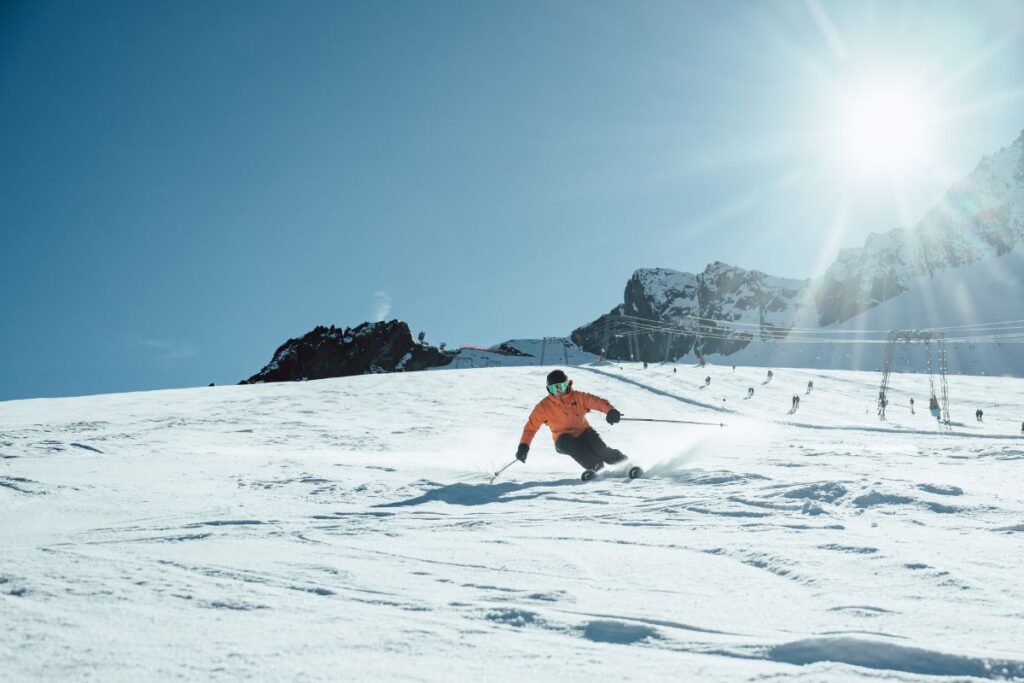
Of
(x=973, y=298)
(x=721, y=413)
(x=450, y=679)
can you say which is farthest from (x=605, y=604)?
(x=973, y=298)

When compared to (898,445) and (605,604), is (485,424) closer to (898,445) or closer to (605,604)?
(898,445)

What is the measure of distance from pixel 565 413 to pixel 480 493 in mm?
2484

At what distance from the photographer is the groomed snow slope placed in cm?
202

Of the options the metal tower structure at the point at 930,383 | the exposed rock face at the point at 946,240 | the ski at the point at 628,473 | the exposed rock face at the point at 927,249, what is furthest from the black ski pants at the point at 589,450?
the exposed rock face at the point at 946,240

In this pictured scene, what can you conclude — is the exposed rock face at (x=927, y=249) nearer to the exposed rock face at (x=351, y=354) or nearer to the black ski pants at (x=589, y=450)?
the exposed rock face at (x=351, y=354)

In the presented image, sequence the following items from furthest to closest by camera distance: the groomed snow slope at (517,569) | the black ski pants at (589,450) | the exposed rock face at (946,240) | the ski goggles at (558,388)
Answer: the exposed rock face at (946,240)
the ski goggles at (558,388)
the black ski pants at (589,450)
the groomed snow slope at (517,569)

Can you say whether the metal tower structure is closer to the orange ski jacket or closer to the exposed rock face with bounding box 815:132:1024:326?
the orange ski jacket

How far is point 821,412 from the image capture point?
2561 centimetres

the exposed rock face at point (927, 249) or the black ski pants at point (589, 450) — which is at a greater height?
the exposed rock face at point (927, 249)

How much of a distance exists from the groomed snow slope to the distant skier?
42 centimetres

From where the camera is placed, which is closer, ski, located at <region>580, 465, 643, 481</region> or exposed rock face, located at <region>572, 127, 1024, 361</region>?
ski, located at <region>580, 465, 643, 481</region>

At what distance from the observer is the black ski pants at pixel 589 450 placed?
26.5 ft

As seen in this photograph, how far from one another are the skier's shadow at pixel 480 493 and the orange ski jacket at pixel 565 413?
1313 millimetres

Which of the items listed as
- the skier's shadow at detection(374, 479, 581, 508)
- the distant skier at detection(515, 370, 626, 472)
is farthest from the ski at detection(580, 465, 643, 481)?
the distant skier at detection(515, 370, 626, 472)
